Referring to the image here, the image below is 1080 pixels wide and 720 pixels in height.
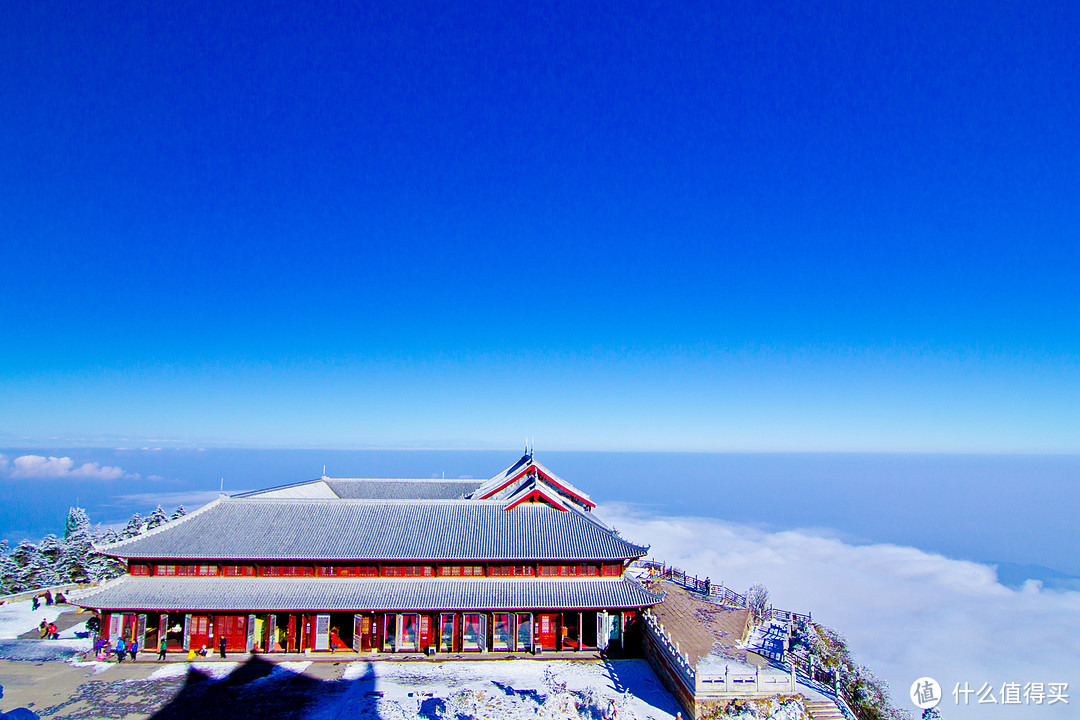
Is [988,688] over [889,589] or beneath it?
over

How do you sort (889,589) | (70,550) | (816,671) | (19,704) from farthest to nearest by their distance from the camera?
1. (889,589)
2. (70,550)
3. (816,671)
4. (19,704)

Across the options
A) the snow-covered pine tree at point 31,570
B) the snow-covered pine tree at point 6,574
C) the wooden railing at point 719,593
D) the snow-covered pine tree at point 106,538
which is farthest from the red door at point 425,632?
the snow-covered pine tree at point 106,538

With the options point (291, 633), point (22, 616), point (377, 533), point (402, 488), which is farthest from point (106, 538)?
point (377, 533)

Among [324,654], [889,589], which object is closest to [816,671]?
[324,654]

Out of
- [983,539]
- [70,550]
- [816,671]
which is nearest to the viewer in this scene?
[816,671]

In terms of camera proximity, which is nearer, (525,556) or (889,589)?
(525,556)

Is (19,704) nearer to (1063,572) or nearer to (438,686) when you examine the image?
(438,686)

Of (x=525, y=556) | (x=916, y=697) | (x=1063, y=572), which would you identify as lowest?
(x=1063, y=572)

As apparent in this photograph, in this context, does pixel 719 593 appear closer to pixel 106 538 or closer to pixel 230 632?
pixel 230 632

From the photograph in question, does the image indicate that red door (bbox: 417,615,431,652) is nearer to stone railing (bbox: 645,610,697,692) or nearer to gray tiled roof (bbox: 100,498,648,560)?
gray tiled roof (bbox: 100,498,648,560)
